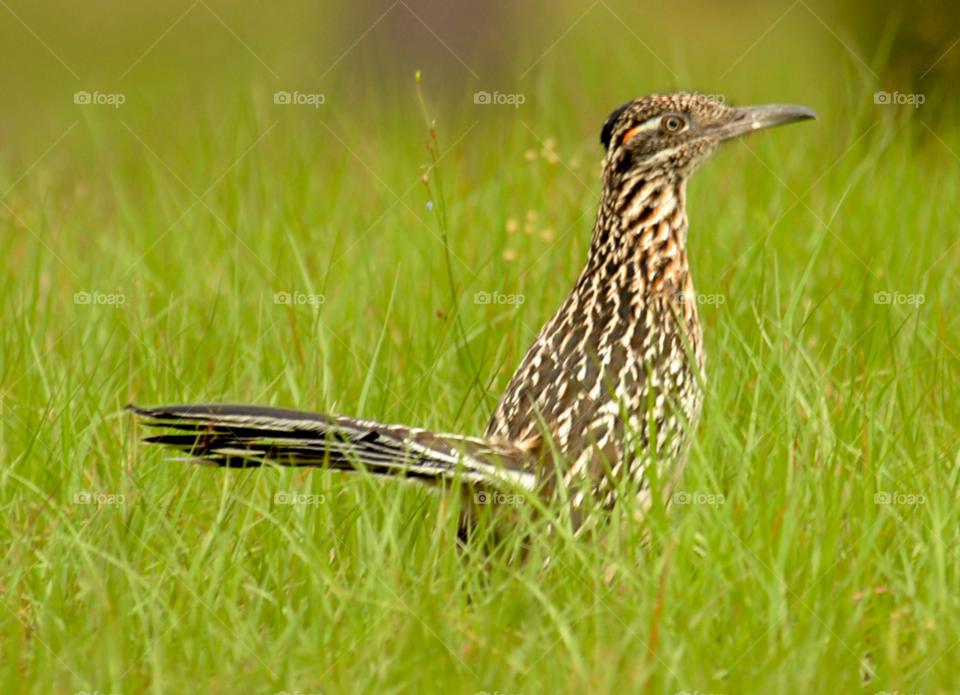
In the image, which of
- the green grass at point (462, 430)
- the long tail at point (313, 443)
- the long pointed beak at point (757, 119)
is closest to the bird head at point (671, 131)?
the long pointed beak at point (757, 119)

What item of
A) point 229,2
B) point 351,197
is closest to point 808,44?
point 351,197

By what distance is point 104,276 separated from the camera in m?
6.65

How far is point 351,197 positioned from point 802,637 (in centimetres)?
511

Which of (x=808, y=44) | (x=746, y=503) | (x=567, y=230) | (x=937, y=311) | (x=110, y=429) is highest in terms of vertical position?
(x=808, y=44)

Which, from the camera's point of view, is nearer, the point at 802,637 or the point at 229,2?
the point at 802,637

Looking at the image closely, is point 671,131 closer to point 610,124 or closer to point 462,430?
point 610,124

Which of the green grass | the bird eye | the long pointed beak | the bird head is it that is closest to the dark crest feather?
the bird head

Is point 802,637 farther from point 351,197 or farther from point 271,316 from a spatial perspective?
point 351,197

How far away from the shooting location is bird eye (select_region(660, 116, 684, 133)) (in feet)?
16.0

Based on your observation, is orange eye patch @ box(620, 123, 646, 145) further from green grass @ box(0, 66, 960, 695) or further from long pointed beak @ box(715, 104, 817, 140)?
green grass @ box(0, 66, 960, 695)

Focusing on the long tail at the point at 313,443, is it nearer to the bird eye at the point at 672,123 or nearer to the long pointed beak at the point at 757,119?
the bird eye at the point at 672,123

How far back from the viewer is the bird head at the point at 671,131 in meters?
4.85

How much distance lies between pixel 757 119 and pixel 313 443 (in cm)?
Result: 248

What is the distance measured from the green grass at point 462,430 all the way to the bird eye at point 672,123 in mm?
764
